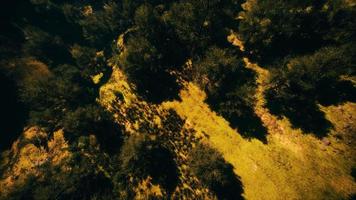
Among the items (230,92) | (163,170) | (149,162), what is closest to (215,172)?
(163,170)

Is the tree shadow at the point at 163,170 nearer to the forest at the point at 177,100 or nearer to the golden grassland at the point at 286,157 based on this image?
the forest at the point at 177,100

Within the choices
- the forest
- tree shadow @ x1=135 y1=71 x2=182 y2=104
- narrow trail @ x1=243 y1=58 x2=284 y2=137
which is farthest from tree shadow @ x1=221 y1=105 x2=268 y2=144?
tree shadow @ x1=135 y1=71 x2=182 y2=104

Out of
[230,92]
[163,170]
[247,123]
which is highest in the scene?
[230,92]

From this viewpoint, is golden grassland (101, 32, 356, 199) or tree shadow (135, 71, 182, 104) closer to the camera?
golden grassland (101, 32, 356, 199)

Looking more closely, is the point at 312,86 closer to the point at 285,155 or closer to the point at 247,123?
the point at 247,123

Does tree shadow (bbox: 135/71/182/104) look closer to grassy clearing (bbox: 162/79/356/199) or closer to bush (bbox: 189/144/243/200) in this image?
grassy clearing (bbox: 162/79/356/199)

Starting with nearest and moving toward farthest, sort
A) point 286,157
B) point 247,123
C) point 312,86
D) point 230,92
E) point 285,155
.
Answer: point 312,86, point 286,157, point 285,155, point 230,92, point 247,123
